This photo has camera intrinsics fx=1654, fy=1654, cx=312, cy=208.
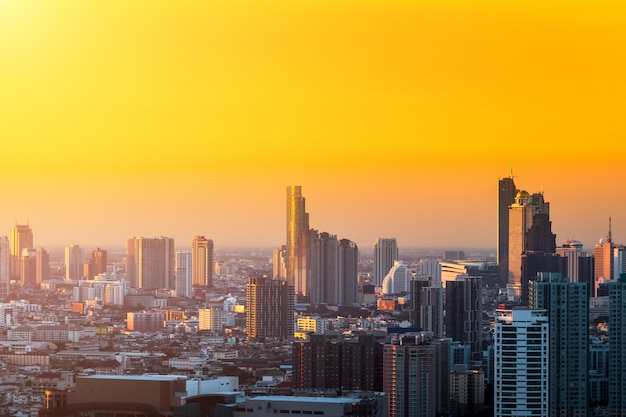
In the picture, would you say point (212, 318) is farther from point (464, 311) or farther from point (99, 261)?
point (464, 311)

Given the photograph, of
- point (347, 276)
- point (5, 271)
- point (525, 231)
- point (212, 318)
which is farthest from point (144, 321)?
point (525, 231)

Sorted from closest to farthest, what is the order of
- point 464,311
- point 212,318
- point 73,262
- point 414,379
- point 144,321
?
point 414,379, point 464,311, point 212,318, point 144,321, point 73,262

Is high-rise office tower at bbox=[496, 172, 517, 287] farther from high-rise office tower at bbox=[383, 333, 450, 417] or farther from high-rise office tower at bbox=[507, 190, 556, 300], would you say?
high-rise office tower at bbox=[383, 333, 450, 417]

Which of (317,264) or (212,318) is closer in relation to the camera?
(212,318)

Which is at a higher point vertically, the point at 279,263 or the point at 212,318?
the point at 279,263

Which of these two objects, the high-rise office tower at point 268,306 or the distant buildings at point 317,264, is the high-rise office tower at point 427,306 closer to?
the high-rise office tower at point 268,306

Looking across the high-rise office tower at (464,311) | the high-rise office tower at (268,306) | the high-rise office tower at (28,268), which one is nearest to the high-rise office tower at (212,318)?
the high-rise office tower at (268,306)

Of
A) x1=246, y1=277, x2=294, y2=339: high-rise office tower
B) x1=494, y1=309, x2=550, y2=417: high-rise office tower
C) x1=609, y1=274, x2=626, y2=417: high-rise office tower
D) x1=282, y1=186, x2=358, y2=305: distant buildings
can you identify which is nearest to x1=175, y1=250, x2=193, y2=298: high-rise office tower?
x1=282, y1=186, x2=358, y2=305: distant buildings

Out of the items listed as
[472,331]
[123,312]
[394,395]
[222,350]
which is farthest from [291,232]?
[394,395]
